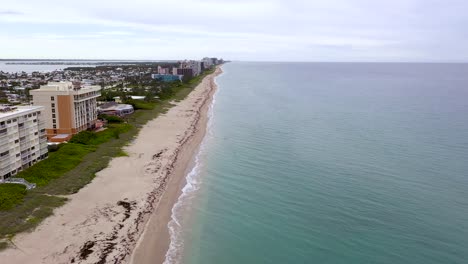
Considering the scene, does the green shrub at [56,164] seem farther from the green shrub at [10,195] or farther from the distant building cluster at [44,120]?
the green shrub at [10,195]

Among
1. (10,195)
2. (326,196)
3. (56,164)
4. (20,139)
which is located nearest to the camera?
(10,195)

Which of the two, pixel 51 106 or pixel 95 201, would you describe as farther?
pixel 51 106

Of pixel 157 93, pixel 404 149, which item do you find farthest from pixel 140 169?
pixel 157 93

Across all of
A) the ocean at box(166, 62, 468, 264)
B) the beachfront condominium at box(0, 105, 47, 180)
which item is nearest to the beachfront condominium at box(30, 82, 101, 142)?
the beachfront condominium at box(0, 105, 47, 180)

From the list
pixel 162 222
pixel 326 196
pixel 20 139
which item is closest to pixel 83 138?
pixel 20 139

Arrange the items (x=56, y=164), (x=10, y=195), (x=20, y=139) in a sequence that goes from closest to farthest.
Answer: (x=10, y=195)
(x=20, y=139)
(x=56, y=164)

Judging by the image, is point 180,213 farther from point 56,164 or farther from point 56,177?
point 56,164

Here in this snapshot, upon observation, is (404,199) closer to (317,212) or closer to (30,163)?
(317,212)
